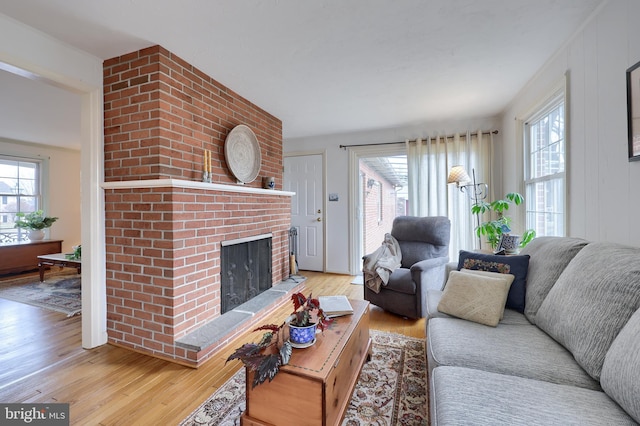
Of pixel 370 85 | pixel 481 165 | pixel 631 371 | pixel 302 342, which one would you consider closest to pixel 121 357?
pixel 302 342

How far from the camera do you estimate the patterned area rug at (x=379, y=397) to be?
55.3 inches

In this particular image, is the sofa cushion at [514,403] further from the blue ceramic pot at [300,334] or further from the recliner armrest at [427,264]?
the recliner armrest at [427,264]

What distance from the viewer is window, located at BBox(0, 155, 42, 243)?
4.46 meters

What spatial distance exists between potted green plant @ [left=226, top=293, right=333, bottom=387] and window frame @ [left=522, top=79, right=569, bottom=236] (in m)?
2.04

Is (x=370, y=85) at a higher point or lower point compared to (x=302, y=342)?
higher

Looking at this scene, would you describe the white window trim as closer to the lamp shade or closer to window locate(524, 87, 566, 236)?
window locate(524, 87, 566, 236)

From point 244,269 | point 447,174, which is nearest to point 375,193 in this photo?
point 447,174

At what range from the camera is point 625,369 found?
0.86 meters

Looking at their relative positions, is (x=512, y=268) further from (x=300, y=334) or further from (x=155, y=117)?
(x=155, y=117)

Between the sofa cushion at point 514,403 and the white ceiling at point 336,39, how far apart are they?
191cm

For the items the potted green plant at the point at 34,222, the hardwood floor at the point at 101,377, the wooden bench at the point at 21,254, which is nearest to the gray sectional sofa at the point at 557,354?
the hardwood floor at the point at 101,377

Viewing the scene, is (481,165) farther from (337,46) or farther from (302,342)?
(302,342)

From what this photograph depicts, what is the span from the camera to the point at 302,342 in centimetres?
131

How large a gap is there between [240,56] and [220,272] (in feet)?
5.79
